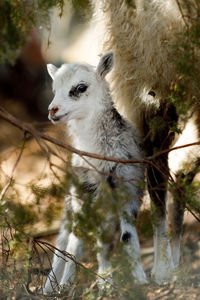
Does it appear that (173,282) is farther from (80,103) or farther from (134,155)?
(80,103)

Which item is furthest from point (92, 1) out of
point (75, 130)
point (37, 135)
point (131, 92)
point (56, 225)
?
point (56, 225)

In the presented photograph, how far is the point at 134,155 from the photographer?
2.81 metres

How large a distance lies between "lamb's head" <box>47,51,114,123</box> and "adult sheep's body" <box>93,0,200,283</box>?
0.27 meters

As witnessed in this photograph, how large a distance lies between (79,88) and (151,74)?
501mm

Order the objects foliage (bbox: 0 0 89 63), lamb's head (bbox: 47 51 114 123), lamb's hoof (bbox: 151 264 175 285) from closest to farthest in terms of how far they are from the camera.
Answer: foliage (bbox: 0 0 89 63)
lamb's head (bbox: 47 51 114 123)
lamb's hoof (bbox: 151 264 175 285)

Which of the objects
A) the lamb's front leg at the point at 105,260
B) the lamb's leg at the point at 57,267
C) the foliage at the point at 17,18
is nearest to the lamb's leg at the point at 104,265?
the lamb's front leg at the point at 105,260

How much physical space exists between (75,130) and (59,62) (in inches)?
114

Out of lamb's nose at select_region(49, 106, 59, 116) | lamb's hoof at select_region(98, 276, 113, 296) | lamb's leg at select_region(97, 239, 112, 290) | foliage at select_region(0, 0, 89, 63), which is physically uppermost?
foliage at select_region(0, 0, 89, 63)

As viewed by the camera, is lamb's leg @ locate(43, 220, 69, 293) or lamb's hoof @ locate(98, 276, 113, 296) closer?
lamb's hoof @ locate(98, 276, 113, 296)

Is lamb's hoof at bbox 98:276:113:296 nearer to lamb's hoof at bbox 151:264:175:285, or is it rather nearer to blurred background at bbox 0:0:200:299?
blurred background at bbox 0:0:200:299

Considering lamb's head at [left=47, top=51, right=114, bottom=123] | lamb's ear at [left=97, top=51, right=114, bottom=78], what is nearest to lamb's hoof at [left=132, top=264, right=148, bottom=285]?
lamb's head at [left=47, top=51, right=114, bottom=123]

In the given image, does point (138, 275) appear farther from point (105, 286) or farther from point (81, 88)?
point (81, 88)

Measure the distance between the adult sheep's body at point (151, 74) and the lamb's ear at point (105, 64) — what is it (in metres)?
0.24

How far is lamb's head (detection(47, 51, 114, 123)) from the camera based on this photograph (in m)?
2.68
